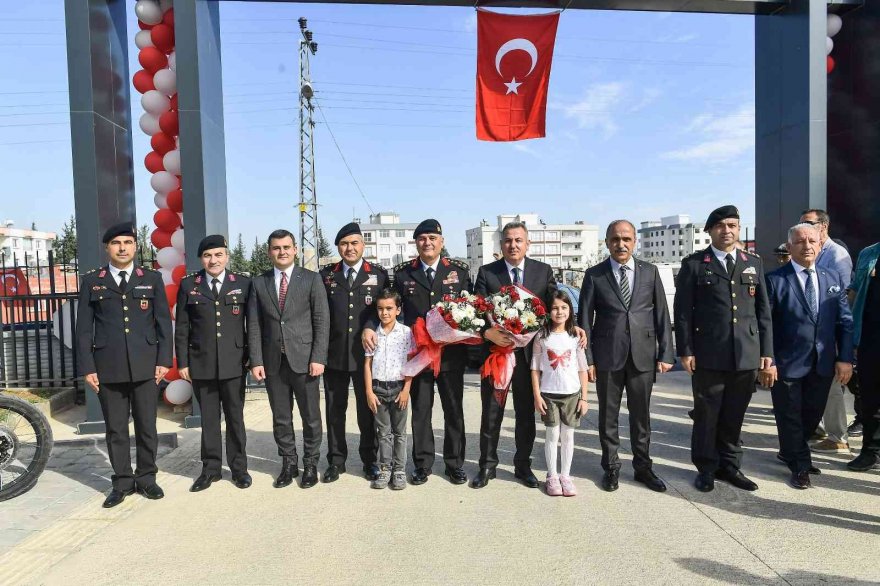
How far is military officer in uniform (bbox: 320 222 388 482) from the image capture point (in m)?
4.57

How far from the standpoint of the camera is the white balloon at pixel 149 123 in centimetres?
681

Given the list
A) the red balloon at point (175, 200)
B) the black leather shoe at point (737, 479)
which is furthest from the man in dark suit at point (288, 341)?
the black leather shoe at point (737, 479)

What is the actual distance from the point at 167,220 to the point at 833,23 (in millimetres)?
8952

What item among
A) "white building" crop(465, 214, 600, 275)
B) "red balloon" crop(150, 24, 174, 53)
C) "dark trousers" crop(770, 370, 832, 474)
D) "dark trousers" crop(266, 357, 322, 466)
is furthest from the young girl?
"white building" crop(465, 214, 600, 275)

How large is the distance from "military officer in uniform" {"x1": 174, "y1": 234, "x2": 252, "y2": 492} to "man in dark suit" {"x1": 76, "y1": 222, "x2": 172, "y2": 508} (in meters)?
0.19

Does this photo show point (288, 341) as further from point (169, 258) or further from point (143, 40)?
point (143, 40)

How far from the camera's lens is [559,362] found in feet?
14.0

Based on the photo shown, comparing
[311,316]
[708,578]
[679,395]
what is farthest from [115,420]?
[679,395]

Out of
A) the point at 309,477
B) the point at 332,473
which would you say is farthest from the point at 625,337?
the point at 309,477

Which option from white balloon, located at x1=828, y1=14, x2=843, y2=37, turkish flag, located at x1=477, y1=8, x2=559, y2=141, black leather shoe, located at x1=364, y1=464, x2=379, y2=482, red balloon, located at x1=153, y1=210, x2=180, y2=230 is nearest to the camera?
black leather shoe, located at x1=364, y1=464, x2=379, y2=482

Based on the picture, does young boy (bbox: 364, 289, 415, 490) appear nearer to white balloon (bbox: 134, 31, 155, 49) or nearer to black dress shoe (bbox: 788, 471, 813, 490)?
black dress shoe (bbox: 788, 471, 813, 490)

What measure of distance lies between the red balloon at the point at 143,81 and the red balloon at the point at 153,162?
733mm

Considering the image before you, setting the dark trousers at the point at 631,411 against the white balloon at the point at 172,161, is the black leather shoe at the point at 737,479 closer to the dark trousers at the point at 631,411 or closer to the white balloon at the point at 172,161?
the dark trousers at the point at 631,411

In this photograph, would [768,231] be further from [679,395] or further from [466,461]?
[466,461]
